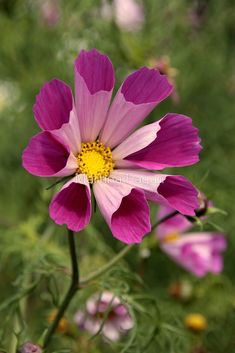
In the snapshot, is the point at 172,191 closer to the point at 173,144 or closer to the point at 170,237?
the point at 173,144

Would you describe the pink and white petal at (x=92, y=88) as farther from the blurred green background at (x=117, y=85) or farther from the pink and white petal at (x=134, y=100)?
the blurred green background at (x=117, y=85)

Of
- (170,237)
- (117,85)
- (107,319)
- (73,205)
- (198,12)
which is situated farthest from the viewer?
(198,12)

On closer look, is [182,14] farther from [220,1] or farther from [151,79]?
[151,79]

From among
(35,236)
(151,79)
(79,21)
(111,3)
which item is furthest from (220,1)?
(151,79)

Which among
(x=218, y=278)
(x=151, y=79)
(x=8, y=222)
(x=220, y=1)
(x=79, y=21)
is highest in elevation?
(x=151, y=79)

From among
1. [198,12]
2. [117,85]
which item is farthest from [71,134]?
[198,12]

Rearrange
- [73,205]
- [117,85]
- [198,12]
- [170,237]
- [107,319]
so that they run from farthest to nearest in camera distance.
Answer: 1. [198,12]
2. [117,85]
3. [170,237]
4. [107,319]
5. [73,205]
